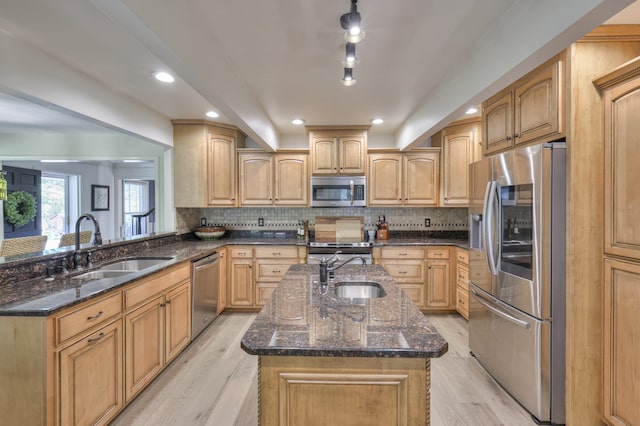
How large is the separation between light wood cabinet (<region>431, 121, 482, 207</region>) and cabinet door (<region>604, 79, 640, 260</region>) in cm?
225

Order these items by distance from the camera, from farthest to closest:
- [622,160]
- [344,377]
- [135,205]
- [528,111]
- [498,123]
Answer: [135,205], [498,123], [528,111], [622,160], [344,377]

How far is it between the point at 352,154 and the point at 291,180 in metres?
0.91

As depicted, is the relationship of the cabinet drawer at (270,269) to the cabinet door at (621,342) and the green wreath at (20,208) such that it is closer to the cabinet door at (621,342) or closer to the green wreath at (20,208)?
the cabinet door at (621,342)

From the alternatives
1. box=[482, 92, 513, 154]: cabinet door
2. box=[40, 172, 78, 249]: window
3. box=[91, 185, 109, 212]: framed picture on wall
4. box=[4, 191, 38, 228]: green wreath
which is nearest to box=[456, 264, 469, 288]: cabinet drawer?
box=[482, 92, 513, 154]: cabinet door

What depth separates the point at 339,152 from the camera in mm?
4137

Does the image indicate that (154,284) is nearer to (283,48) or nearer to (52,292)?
(52,292)

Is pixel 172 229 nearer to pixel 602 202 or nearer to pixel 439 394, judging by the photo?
pixel 439 394

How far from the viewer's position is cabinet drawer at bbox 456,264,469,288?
11.7 ft

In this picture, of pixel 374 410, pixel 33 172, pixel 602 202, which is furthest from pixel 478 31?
pixel 33 172

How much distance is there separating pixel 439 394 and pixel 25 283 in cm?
287

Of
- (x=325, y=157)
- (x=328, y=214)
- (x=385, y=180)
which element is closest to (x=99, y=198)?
(x=328, y=214)

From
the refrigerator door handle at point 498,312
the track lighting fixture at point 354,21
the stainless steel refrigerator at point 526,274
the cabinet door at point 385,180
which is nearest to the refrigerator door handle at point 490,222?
the stainless steel refrigerator at point 526,274

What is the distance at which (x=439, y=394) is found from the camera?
7.43 ft

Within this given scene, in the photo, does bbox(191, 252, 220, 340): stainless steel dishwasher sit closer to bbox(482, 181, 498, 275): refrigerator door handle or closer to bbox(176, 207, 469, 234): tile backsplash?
bbox(176, 207, 469, 234): tile backsplash
